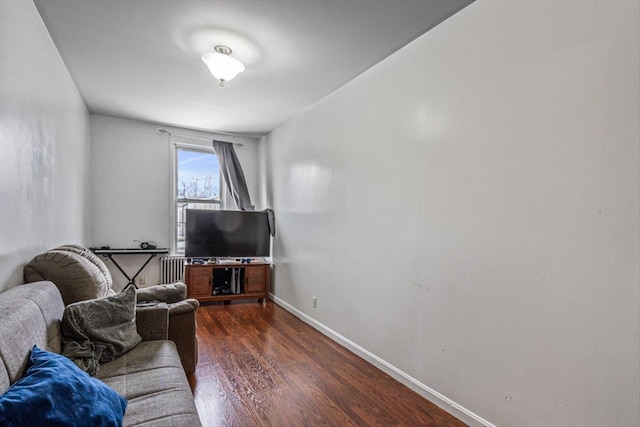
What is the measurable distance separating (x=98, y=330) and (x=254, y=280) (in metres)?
2.96

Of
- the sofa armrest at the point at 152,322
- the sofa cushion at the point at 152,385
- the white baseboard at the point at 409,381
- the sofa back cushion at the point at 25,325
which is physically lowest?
the white baseboard at the point at 409,381

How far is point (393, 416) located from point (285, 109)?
343cm

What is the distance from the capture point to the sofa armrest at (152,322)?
212 centimetres

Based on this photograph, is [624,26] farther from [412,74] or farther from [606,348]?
[606,348]

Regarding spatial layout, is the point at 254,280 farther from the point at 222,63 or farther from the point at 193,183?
the point at 222,63

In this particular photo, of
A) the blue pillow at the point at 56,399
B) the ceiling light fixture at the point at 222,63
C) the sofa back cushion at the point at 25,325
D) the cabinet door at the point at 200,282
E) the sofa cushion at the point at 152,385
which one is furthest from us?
the cabinet door at the point at 200,282

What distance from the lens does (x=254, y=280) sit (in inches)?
187

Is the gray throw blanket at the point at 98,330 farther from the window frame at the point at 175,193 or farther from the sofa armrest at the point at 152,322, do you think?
the window frame at the point at 175,193

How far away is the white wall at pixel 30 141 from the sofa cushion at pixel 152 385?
0.78 meters

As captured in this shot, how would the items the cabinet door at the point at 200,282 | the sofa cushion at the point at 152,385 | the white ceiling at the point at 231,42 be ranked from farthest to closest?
the cabinet door at the point at 200,282, the white ceiling at the point at 231,42, the sofa cushion at the point at 152,385

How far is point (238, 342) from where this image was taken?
10.4 ft

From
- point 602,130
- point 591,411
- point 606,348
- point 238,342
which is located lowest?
point 238,342

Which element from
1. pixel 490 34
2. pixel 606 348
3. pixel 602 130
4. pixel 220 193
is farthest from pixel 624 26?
pixel 220 193

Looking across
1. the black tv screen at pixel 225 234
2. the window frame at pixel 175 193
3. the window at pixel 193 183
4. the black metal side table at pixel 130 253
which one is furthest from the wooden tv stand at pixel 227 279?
the window at pixel 193 183
